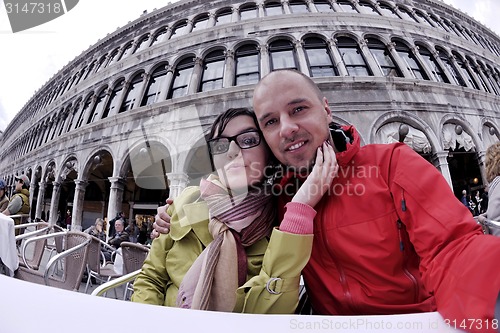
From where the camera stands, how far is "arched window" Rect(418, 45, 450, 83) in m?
10.5

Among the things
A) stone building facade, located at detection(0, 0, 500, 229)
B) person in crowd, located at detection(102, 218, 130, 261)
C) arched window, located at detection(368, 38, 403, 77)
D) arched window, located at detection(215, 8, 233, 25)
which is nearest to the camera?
person in crowd, located at detection(102, 218, 130, 261)

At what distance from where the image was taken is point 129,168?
33.9ft

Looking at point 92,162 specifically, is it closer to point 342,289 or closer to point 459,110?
point 342,289

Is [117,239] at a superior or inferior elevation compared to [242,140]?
superior

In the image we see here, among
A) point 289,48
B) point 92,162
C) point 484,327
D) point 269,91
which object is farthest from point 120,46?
point 484,327

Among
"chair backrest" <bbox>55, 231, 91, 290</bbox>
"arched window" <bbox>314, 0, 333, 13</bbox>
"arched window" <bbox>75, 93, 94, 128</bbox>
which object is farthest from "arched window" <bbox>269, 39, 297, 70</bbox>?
"arched window" <bbox>75, 93, 94, 128</bbox>

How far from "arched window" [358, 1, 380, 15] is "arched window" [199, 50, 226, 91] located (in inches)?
298

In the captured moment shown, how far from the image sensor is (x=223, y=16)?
40.7ft

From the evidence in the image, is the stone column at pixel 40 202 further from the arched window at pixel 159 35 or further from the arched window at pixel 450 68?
the arched window at pixel 450 68

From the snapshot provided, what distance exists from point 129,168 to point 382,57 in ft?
40.5

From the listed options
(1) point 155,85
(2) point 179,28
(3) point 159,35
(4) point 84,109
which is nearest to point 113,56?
(3) point 159,35

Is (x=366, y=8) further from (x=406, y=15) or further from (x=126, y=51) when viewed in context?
(x=126, y=51)

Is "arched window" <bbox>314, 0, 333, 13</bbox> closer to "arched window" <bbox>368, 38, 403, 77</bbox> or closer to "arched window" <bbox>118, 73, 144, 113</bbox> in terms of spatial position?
"arched window" <bbox>368, 38, 403, 77</bbox>

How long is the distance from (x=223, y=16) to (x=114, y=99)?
7.24 meters
